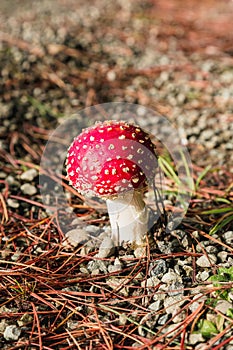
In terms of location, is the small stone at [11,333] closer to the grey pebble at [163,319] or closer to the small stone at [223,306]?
the grey pebble at [163,319]

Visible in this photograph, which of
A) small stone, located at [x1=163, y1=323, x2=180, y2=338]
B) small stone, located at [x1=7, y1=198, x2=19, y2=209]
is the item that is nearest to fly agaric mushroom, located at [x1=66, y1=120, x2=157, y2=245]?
small stone, located at [x1=163, y1=323, x2=180, y2=338]

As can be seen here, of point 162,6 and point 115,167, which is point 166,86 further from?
point 115,167

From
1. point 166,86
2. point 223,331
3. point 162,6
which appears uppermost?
point 162,6

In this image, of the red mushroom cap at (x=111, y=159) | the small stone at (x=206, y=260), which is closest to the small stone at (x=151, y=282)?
the small stone at (x=206, y=260)

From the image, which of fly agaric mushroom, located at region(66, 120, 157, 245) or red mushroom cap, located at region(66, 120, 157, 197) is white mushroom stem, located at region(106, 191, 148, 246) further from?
red mushroom cap, located at region(66, 120, 157, 197)

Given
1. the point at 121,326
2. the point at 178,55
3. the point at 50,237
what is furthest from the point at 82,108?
the point at 121,326
